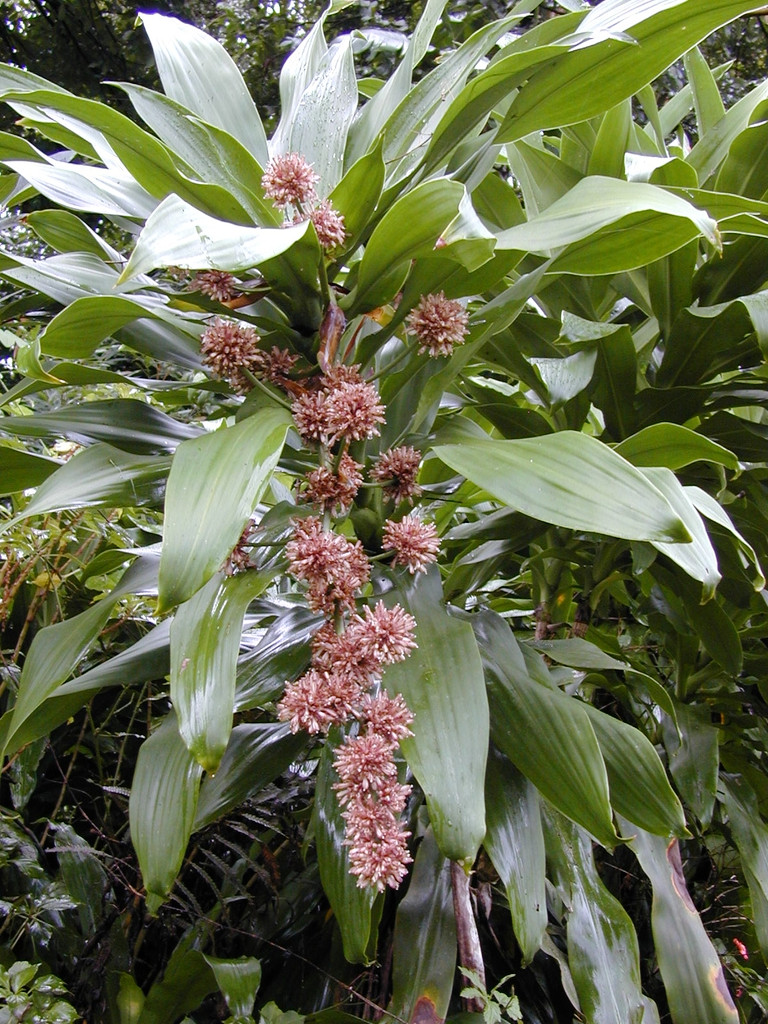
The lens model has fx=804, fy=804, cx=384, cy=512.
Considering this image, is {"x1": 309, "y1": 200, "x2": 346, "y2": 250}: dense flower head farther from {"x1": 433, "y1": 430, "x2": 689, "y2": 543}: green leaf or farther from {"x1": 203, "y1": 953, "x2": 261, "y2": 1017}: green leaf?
{"x1": 203, "y1": 953, "x2": 261, "y2": 1017}: green leaf

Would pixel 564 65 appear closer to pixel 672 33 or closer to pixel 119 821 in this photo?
pixel 672 33

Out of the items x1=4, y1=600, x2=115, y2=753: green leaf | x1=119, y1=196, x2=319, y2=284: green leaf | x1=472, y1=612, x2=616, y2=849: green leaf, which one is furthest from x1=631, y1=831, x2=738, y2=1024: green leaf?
x1=119, y1=196, x2=319, y2=284: green leaf

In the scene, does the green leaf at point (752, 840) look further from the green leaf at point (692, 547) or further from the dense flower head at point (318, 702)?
the dense flower head at point (318, 702)

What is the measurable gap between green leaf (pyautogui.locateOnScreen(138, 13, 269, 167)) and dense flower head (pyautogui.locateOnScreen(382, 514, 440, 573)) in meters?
0.48

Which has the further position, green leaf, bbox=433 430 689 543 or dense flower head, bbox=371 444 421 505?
dense flower head, bbox=371 444 421 505

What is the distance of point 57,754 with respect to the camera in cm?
124

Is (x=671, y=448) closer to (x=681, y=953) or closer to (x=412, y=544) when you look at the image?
(x=412, y=544)

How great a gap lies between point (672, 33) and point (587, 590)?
2.05 ft

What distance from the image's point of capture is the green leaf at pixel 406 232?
609 millimetres

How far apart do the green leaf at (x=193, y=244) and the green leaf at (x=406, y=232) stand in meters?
0.12

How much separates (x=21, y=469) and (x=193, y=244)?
38 cm

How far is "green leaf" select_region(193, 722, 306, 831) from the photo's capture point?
77cm

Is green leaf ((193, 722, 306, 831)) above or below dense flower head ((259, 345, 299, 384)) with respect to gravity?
below

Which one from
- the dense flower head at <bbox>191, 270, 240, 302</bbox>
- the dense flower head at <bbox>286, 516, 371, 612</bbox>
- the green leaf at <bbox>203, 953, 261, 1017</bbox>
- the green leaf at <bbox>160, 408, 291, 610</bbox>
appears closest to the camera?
the green leaf at <bbox>160, 408, 291, 610</bbox>
